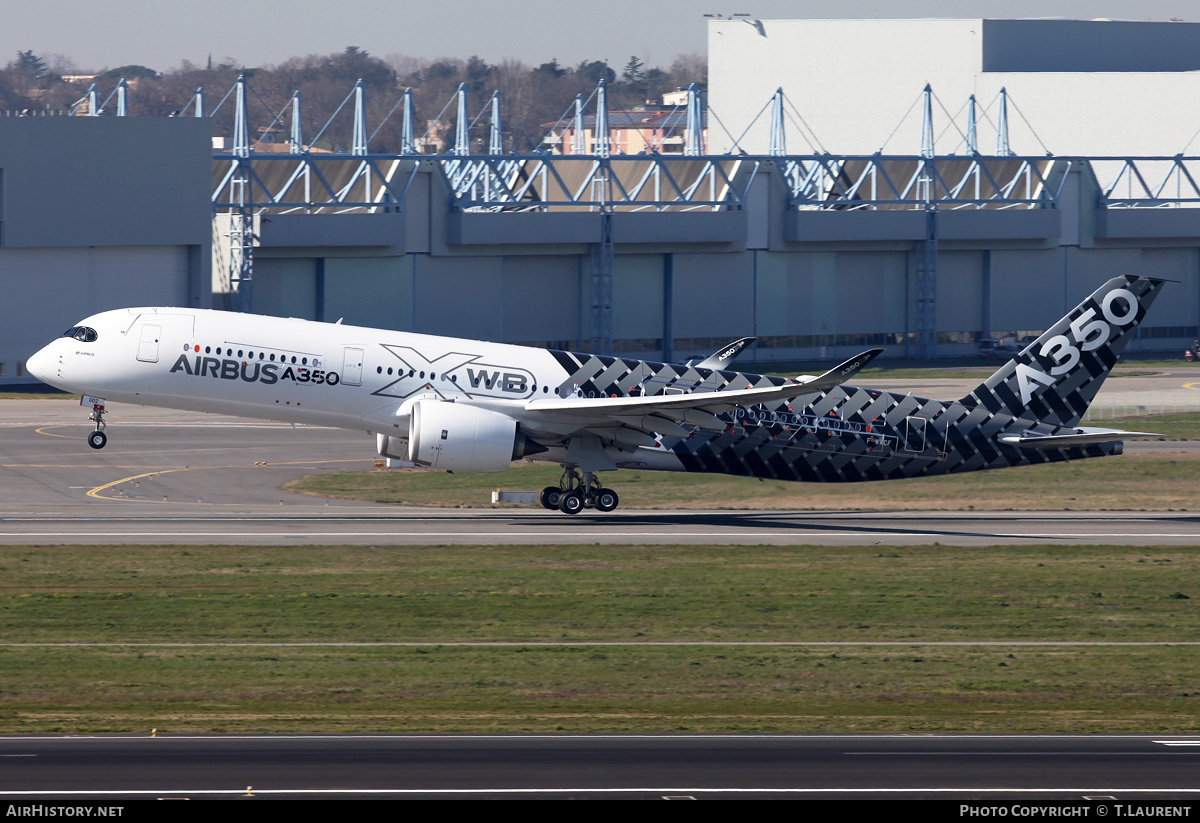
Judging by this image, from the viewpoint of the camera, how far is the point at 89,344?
41875 mm

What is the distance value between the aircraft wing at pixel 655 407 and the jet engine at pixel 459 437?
4.50ft

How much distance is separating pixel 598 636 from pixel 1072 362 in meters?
22.5

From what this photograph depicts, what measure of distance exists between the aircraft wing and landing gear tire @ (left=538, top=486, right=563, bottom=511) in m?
3.25

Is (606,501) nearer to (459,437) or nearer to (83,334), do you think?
(459,437)

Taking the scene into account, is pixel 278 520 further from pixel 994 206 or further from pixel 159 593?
pixel 994 206

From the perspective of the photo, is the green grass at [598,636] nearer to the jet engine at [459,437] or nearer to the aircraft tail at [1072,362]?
the jet engine at [459,437]

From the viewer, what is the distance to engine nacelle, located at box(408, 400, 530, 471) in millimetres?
41625

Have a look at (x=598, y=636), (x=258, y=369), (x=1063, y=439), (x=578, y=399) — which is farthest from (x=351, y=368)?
(x=1063, y=439)

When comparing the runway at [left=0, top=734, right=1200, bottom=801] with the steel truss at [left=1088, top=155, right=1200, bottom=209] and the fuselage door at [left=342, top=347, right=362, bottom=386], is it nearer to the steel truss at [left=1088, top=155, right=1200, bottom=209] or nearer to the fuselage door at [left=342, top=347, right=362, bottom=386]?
the fuselage door at [left=342, top=347, right=362, bottom=386]

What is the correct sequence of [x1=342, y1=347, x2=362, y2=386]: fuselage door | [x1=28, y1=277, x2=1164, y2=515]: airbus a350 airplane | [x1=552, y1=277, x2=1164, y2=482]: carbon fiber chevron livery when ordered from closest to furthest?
[x1=28, y1=277, x2=1164, y2=515]: airbus a350 airplane → [x1=342, y1=347, x2=362, y2=386]: fuselage door → [x1=552, y1=277, x2=1164, y2=482]: carbon fiber chevron livery

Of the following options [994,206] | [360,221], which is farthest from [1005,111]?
[360,221]

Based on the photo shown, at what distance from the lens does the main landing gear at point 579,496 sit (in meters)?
45.6

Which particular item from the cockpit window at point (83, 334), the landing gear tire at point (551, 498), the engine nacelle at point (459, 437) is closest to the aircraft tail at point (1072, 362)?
the landing gear tire at point (551, 498)

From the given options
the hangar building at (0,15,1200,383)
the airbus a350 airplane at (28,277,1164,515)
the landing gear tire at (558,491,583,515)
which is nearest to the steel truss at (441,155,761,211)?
the hangar building at (0,15,1200,383)
